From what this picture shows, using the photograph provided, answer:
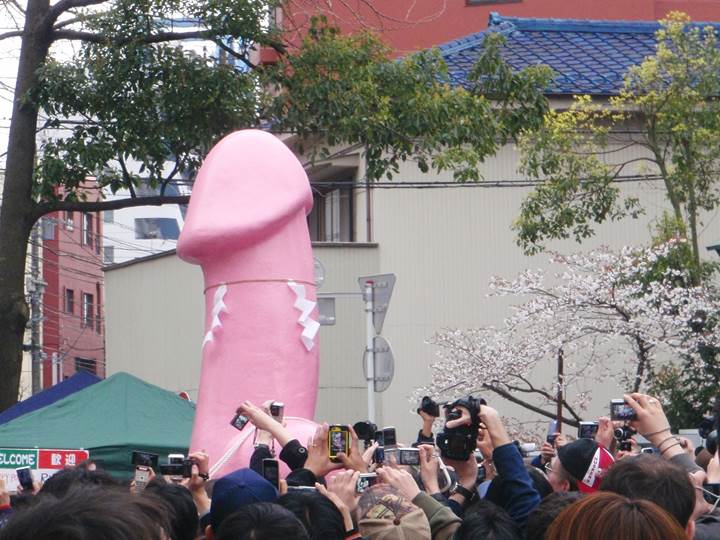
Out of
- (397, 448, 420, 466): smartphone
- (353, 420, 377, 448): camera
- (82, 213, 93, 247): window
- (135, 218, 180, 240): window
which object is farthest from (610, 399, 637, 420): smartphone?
(82, 213, 93, 247): window

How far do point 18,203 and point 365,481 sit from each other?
6981 millimetres

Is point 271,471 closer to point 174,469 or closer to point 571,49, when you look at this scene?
point 174,469

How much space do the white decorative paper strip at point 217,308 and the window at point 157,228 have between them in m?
33.6

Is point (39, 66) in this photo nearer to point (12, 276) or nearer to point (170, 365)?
point (12, 276)

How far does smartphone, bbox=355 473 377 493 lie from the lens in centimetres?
456

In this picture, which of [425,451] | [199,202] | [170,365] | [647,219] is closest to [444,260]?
[647,219]

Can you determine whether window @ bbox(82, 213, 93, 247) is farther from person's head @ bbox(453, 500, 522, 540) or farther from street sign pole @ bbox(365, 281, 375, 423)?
person's head @ bbox(453, 500, 522, 540)

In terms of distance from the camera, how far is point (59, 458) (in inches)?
349

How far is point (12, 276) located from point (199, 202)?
286cm

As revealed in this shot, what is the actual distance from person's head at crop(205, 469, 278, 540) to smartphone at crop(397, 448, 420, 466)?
109 centimetres

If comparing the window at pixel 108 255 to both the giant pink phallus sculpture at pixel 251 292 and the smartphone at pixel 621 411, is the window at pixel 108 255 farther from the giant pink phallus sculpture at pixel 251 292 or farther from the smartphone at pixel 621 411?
the smartphone at pixel 621 411

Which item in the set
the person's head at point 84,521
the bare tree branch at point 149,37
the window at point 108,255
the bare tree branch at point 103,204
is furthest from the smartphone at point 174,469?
the window at point 108,255

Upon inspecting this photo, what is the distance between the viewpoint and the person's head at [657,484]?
11.8ft

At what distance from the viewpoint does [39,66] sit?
1095 cm
